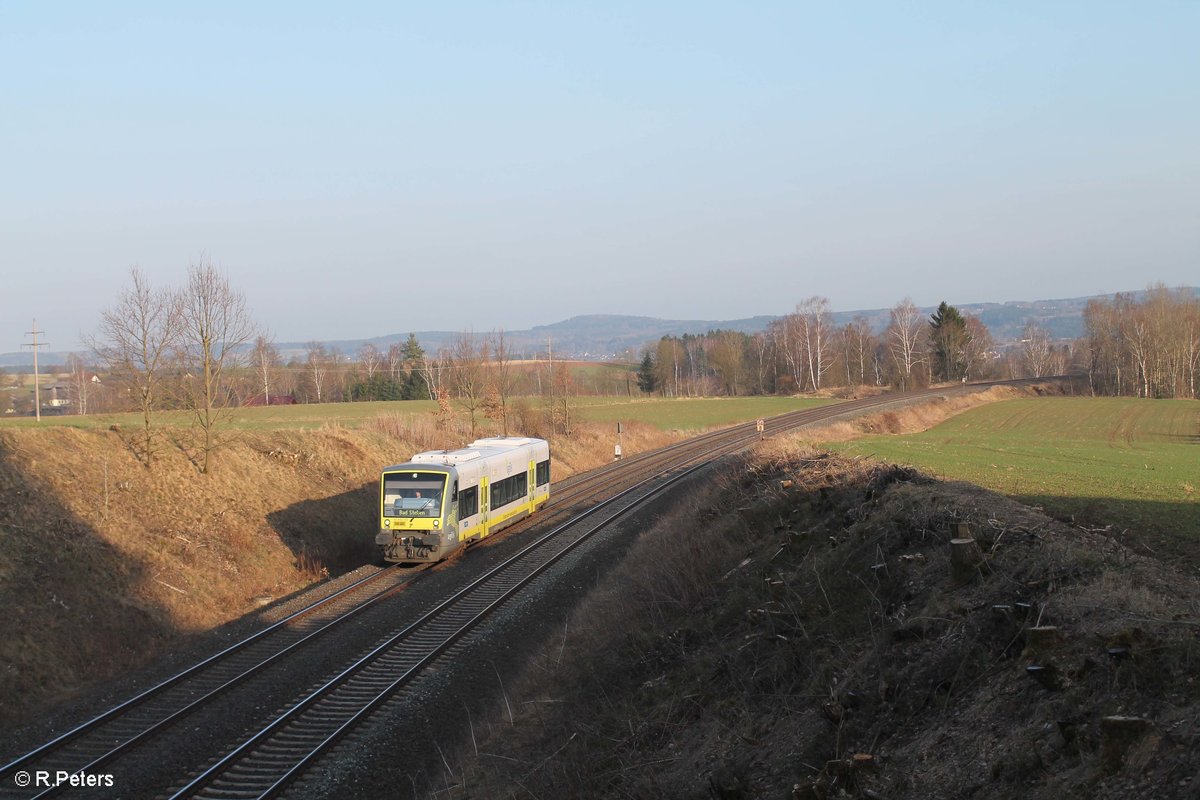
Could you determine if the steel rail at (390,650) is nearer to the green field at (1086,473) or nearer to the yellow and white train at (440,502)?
the yellow and white train at (440,502)

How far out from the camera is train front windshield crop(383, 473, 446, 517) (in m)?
21.2

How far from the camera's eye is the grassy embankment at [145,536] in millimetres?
14945

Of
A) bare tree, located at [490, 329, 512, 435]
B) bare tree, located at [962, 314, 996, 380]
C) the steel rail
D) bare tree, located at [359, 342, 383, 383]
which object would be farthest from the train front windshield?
bare tree, located at [962, 314, 996, 380]

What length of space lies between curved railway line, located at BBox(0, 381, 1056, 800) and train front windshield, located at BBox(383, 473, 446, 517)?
1517mm

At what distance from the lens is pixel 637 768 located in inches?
332

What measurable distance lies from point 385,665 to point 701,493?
13249 mm

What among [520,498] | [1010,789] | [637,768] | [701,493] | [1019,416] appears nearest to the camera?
[1010,789]

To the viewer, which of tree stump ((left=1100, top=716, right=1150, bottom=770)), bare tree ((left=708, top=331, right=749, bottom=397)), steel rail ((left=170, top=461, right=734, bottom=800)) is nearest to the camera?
tree stump ((left=1100, top=716, right=1150, bottom=770))

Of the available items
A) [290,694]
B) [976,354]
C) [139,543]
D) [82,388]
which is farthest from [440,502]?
[976,354]

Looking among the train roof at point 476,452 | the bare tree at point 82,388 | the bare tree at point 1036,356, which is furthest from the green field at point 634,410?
the bare tree at point 1036,356

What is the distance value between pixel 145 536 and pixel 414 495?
626 centimetres

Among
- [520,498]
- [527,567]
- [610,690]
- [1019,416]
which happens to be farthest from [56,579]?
[1019,416]

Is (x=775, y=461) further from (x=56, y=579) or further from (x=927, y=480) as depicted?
(x=56, y=579)

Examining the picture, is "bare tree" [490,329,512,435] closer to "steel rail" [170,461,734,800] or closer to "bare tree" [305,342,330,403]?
"steel rail" [170,461,734,800]
